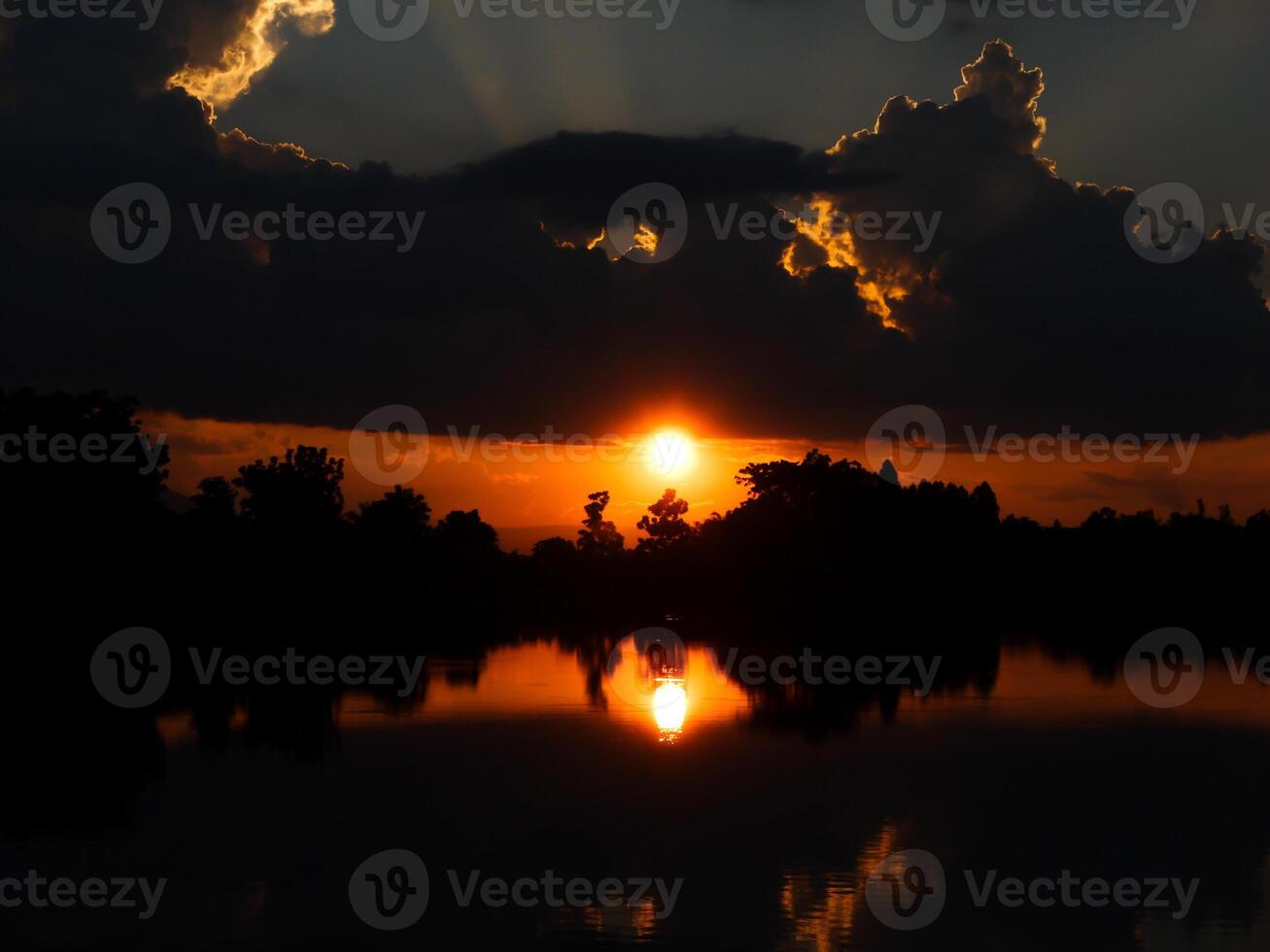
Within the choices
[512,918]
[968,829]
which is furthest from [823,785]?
[512,918]

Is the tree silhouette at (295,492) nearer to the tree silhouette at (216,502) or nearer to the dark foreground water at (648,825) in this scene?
the tree silhouette at (216,502)

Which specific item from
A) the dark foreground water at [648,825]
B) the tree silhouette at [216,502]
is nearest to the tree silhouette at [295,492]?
the tree silhouette at [216,502]

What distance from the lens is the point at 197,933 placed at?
2269cm

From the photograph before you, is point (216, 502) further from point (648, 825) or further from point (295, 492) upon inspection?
point (648, 825)

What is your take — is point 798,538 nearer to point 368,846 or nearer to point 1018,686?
point 1018,686

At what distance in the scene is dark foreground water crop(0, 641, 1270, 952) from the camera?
23.3 meters

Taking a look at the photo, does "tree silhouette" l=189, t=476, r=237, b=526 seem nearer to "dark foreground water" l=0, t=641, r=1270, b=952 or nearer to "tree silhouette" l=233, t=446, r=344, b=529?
"tree silhouette" l=233, t=446, r=344, b=529

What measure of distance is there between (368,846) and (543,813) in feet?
15.1

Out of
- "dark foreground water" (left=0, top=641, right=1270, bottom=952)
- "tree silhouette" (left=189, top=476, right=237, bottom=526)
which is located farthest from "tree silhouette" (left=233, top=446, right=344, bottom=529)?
"dark foreground water" (left=0, top=641, right=1270, bottom=952)

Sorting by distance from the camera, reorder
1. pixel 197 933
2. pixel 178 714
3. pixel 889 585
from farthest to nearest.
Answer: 1. pixel 889 585
2. pixel 178 714
3. pixel 197 933

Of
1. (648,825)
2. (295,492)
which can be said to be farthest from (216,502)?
(648,825)

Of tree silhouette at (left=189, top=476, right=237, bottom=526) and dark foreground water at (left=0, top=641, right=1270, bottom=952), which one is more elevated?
tree silhouette at (left=189, top=476, right=237, bottom=526)

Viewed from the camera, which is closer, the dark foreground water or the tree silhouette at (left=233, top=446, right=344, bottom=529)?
the dark foreground water

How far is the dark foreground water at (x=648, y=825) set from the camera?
76.5 feet
